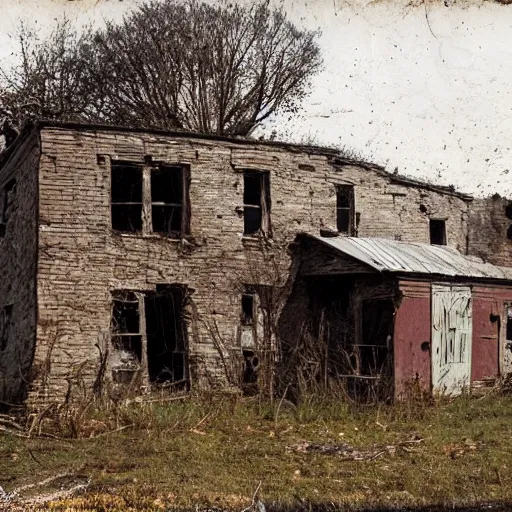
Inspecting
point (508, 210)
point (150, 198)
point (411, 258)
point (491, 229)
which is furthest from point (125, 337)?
point (508, 210)

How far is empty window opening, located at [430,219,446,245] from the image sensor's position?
83.8ft

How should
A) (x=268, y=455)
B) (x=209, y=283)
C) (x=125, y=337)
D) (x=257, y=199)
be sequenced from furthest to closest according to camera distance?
(x=257, y=199)
(x=209, y=283)
(x=125, y=337)
(x=268, y=455)

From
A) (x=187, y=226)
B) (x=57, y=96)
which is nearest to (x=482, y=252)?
(x=187, y=226)

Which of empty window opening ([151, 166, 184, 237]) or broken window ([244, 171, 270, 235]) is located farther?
broken window ([244, 171, 270, 235])

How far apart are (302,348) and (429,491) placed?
29.1ft

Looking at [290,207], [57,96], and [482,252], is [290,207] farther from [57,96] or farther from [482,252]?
[57,96]

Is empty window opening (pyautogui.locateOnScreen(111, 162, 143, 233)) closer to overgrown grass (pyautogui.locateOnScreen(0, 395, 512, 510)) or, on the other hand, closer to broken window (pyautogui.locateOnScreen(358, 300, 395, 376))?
overgrown grass (pyautogui.locateOnScreen(0, 395, 512, 510))

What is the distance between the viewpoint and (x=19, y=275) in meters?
19.3

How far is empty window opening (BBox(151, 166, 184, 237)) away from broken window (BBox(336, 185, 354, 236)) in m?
4.67

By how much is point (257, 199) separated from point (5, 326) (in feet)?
21.4

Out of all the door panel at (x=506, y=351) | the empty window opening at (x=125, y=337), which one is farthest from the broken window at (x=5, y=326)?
the door panel at (x=506, y=351)

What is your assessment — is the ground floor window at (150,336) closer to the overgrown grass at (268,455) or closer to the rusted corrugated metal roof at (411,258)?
the overgrown grass at (268,455)

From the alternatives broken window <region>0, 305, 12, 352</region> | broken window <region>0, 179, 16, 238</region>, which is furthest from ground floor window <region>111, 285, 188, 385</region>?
broken window <region>0, 179, 16, 238</region>

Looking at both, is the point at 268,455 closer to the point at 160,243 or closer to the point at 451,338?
the point at 160,243
